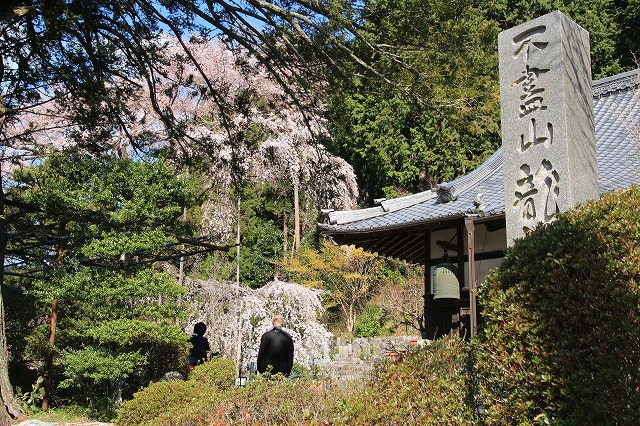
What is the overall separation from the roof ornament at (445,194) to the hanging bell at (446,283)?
2.94 feet

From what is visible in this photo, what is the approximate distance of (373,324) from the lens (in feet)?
56.9

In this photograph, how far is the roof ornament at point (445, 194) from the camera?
8.24 m

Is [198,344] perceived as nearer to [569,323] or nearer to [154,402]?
[154,402]

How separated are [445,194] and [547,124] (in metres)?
4.17

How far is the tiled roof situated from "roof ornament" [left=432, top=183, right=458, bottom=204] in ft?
0.09

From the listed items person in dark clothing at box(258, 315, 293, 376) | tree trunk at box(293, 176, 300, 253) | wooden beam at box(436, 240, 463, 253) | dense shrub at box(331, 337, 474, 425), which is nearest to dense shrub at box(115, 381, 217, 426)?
person in dark clothing at box(258, 315, 293, 376)

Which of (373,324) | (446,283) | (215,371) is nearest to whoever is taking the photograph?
(446,283)

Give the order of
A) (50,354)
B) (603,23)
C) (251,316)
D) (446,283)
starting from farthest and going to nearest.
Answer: (603,23) < (251,316) < (50,354) < (446,283)

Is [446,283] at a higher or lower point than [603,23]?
lower

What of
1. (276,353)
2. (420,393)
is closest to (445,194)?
(276,353)

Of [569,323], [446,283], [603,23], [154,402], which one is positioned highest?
[603,23]

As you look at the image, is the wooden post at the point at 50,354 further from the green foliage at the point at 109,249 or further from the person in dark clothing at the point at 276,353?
the person in dark clothing at the point at 276,353

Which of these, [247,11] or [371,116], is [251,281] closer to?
[371,116]

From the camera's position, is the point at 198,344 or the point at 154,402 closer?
the point at 154,402
